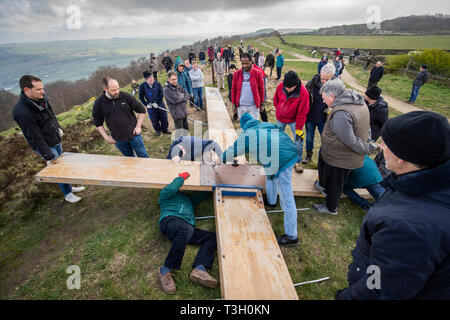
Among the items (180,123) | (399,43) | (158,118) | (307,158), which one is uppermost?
(399,43)

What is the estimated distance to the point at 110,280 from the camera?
2662 mm

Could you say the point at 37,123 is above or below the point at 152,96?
below

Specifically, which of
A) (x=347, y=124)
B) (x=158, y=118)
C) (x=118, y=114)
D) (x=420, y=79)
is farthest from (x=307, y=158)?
(x=420, y=79)

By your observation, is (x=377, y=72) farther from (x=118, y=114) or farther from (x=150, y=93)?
(x=118, y=114)

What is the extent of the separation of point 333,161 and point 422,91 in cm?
1343

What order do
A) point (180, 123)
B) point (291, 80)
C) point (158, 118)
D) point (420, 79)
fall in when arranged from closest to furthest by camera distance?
point (291, 80) < point (180, 123) < point (158, 118) < point (420, 79)

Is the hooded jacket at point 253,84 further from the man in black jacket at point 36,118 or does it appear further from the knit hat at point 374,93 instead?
the man in black jacket at point 36,118

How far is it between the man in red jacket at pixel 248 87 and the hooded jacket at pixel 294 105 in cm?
76

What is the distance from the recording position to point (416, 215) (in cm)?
110

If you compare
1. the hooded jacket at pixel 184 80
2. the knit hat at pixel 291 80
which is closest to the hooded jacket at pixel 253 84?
the knit hat at pixel 291 80

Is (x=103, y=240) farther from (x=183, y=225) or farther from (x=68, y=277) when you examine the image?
(x=183, y=225)

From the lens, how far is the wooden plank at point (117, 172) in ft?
10.9

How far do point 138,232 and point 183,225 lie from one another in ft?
3.10
